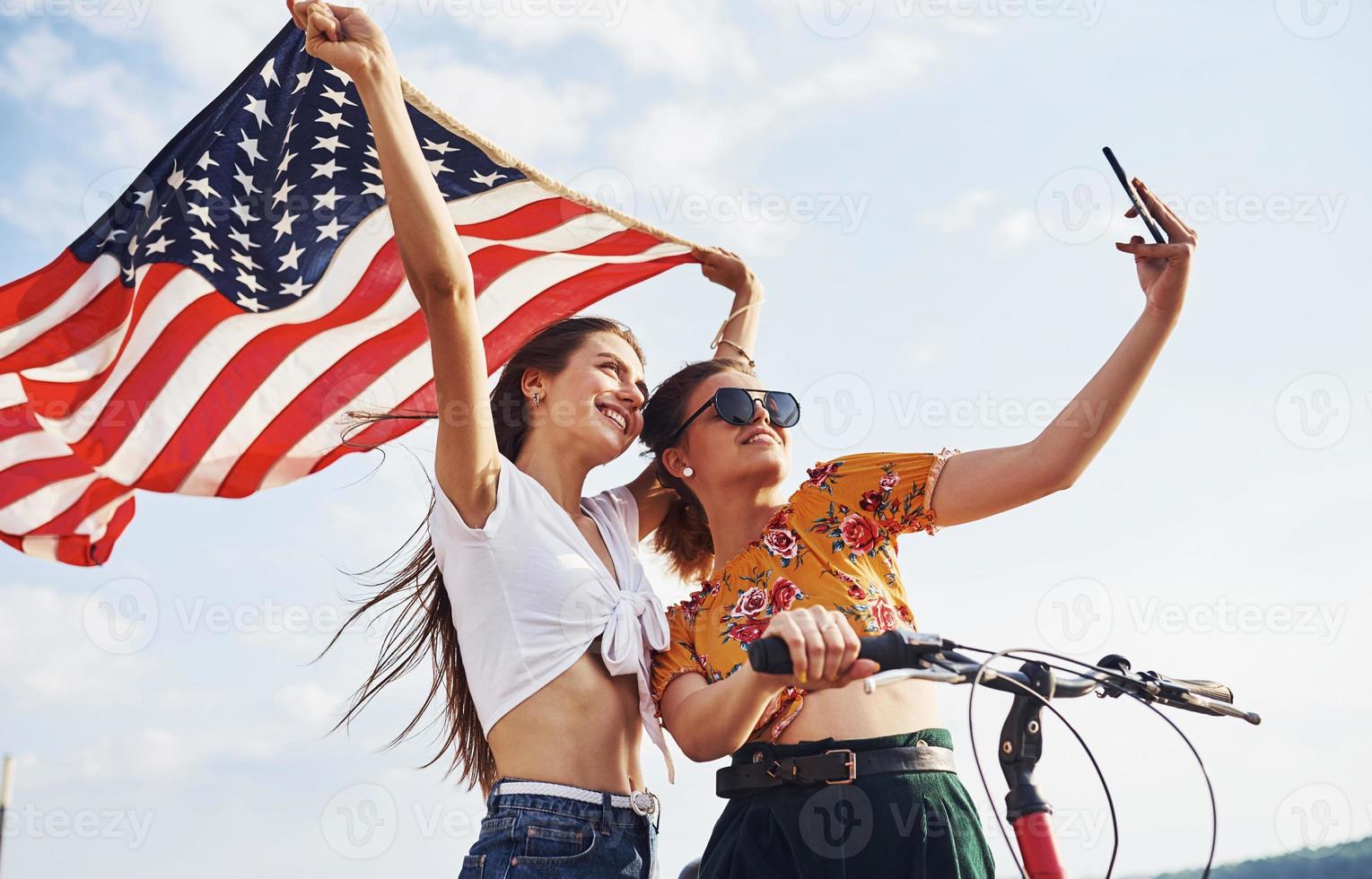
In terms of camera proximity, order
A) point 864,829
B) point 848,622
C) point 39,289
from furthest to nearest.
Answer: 1. point 39,289
2. point 864,829
3. point 848,622

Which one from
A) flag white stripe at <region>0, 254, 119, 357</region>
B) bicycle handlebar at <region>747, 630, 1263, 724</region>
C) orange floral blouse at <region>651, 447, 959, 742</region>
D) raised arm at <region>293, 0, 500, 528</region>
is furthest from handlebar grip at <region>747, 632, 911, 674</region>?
flag white stripe at <region>0, 254, 119, 357</region>

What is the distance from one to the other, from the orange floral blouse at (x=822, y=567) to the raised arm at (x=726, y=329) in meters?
0.85

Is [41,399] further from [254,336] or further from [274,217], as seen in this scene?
[274,217]

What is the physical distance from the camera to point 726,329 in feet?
15.8

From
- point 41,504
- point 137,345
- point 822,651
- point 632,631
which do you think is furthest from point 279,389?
point 822,651

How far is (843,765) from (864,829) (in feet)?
0.51

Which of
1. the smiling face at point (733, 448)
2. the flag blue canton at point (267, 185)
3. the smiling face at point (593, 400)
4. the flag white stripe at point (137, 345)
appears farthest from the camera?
the flag white stripe at point (137, 345)

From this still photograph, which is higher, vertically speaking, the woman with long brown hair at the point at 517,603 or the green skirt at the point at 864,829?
the woman with long brown hair at the point at 517,603

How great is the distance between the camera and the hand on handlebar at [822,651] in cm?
185

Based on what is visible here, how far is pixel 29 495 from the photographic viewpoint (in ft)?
16.6

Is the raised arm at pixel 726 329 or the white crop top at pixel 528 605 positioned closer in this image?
the white crop top at pixel 528 605

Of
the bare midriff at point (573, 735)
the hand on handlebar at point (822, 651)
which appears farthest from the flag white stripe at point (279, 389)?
the hand on handlebar at point (822, 651)

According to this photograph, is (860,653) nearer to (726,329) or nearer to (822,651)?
(822,651)
